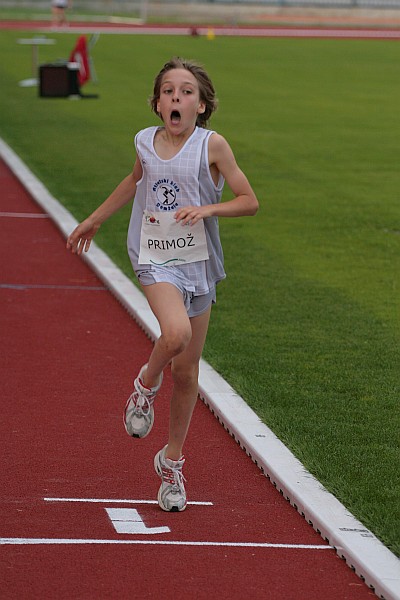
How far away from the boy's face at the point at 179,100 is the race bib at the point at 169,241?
405 mm

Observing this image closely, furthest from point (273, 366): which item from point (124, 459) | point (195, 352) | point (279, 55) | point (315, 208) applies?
point (279, 55)

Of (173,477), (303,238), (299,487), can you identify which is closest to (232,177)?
(173,477)

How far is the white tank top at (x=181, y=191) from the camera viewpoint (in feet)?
20.1

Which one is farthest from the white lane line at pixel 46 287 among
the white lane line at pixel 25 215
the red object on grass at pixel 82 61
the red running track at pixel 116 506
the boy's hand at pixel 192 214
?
the red object on grass at pixel 82 61

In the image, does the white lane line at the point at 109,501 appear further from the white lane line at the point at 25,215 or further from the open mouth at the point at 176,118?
the white lane line at the point at 25,215

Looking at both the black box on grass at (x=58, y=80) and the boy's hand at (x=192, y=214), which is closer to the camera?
the boy's hand at (x=192, y=214)

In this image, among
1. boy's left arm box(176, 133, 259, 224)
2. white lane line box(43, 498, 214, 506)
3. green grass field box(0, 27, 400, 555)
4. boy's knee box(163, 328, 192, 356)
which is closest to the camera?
boy's knee box(163, 328, 192, 356)

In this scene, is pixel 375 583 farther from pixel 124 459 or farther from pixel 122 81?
pixel 122 81

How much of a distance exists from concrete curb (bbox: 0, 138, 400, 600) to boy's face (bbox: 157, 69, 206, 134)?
1.80m

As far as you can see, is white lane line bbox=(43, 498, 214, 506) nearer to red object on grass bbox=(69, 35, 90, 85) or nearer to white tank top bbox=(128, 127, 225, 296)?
white tank top bbox=(128, 127, 225, 296)

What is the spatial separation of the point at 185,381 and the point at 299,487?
30.4 inches

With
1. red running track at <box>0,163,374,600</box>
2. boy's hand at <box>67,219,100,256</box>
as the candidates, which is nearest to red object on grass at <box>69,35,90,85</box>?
red running track at <box>0,163,374,600</box>

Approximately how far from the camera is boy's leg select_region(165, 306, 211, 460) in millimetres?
6328

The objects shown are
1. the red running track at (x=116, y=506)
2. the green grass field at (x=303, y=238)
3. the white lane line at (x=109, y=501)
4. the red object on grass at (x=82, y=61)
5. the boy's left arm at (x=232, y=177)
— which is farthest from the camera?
the red object on grass at (x=82, y=61)
